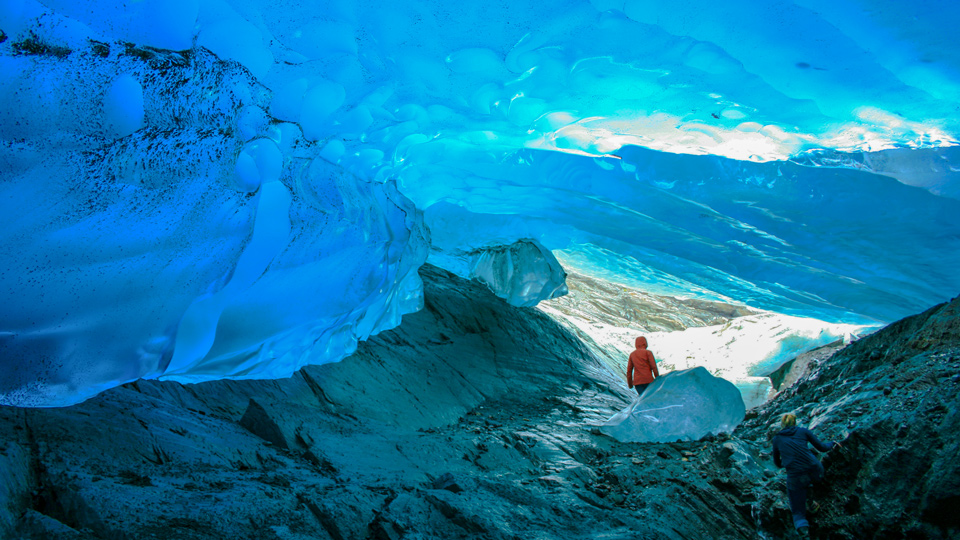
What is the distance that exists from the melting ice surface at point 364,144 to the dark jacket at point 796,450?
187 centimetres

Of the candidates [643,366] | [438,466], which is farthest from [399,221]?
[643,366]

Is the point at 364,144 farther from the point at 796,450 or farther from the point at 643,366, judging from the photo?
the point at 643,366

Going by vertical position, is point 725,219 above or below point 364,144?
below

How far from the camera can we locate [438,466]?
13.5 feet

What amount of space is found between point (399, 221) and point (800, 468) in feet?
13.6

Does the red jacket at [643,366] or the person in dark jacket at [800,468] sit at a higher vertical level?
the red jacket at [643,366]

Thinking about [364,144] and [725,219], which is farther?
[725,219]

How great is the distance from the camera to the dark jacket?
3426 millimetres

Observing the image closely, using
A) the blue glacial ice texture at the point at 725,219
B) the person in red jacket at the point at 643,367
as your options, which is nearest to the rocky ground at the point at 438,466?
the blue glacial ice texture at the point at 725,219

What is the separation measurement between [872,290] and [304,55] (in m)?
6.20

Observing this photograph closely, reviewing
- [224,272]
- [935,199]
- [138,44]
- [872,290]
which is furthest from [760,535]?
[138,44]

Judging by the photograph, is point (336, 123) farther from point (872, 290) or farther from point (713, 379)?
point (872, 290)

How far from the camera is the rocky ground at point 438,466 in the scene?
102 inches

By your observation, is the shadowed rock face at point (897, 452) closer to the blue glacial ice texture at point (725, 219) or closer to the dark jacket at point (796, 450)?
the dark jacket at point (796, 450)
